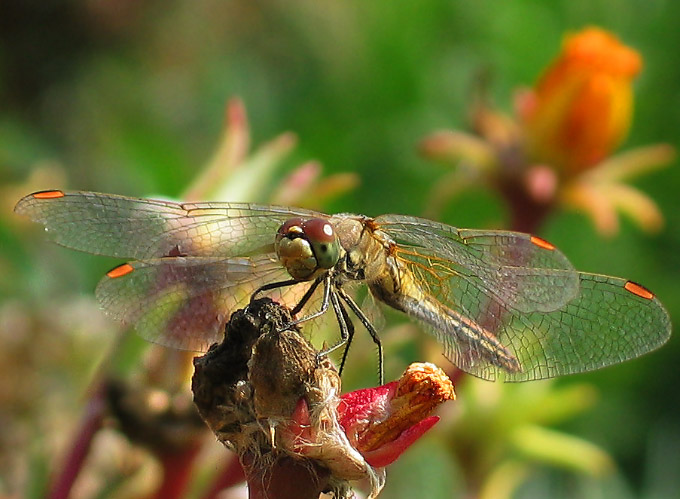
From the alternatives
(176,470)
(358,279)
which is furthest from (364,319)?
(176,470)

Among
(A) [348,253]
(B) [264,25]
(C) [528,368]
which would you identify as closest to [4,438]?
(A) [348,253]

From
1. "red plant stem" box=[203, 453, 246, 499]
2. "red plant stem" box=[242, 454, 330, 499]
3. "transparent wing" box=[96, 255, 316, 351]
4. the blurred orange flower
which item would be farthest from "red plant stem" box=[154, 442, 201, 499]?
the blurred orange flower

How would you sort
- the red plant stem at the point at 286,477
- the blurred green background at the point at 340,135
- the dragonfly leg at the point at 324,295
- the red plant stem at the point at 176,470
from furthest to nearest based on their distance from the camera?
the blurred green background at the point at 340,135 < the red plant stem at the point at 176,470 < the dragonfly leg at the point at 324,295 < the red plant stem at the point at 286,477

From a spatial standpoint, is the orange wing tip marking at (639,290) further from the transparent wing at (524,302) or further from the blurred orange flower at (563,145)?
the blurred orange flower at (563,145)

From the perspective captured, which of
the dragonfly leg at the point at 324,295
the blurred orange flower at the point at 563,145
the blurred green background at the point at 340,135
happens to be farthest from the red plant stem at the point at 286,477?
the blurred orange flower at the point at 563,145

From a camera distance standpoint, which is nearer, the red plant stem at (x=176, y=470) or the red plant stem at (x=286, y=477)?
the red plant stem at (x=286, y=477)

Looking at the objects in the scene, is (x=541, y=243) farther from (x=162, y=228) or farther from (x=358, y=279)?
(x=162, y=228)
